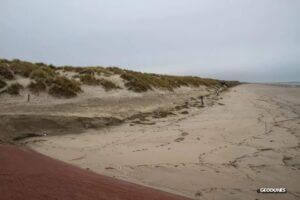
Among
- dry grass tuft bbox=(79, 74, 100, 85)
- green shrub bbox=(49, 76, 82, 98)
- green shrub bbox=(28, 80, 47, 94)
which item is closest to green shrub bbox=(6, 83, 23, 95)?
green shrub bbox=(28, 80, 47, 94)

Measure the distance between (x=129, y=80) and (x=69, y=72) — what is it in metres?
4.04

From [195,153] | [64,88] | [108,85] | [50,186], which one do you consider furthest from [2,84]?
[50,186]

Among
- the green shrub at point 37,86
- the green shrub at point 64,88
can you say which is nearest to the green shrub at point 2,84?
the green shrub at point 37,86

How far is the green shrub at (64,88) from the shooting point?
16.2m

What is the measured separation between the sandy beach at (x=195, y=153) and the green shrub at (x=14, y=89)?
5350 millimetres

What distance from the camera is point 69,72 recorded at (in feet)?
72.7

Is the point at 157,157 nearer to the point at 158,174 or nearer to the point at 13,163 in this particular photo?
the point at 158,174

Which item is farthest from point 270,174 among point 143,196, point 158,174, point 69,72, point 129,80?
point 69,72

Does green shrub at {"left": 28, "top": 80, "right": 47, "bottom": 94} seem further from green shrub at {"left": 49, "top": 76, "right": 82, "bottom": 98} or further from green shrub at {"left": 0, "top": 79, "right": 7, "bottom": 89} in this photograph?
green shrub at {"left": 0, "top": 79, "right": 7, "bottom": 89}

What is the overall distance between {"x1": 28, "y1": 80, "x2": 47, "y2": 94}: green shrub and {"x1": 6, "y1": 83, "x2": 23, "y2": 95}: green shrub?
0.47m

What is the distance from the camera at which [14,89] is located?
1561 cm

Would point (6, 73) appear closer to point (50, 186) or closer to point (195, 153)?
point (195, 153)

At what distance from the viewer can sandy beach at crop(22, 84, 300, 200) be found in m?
6.27

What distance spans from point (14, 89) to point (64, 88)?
224cm
